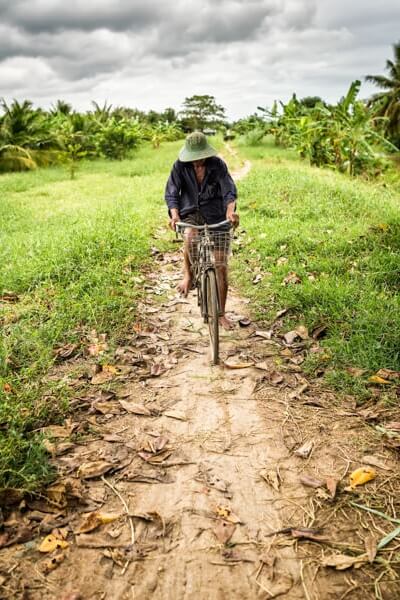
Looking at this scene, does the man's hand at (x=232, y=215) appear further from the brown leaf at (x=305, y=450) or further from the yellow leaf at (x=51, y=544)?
the yellow leaf at (x=51, y=544)

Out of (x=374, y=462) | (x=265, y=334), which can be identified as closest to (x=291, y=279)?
(x=265, y=334)

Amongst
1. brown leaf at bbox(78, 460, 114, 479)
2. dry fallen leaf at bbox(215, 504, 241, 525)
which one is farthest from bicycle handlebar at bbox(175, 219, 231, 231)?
dry fallen leaf at bbox(215, 504, 241, 525)

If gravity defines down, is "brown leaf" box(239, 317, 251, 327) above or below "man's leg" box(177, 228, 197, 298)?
below

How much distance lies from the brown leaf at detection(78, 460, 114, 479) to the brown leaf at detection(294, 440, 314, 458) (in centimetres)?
120

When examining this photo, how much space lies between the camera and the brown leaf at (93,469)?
112 inches

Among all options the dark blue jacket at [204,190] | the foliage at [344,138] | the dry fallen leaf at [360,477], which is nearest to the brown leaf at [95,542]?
the dry fallen leaf at [360,477]

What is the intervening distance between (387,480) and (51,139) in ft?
67.9

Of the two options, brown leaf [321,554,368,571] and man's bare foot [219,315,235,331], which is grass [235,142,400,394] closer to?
man's bare foot [219,315,235,331]

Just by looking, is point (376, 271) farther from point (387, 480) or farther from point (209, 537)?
point (209, 537)

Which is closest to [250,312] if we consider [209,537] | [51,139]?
[209,537]

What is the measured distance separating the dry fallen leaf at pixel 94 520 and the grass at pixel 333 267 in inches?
80.8

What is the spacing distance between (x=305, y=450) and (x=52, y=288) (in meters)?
3.77

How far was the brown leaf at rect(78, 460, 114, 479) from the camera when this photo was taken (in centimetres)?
284

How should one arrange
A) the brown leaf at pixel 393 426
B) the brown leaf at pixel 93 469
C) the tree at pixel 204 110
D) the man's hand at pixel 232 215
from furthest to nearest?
the tree at pixel 204 110 < the man's hand at pixel 232 215 < the brown leaf at pixel 393 426 < the brown leaf at pixel 93 469
